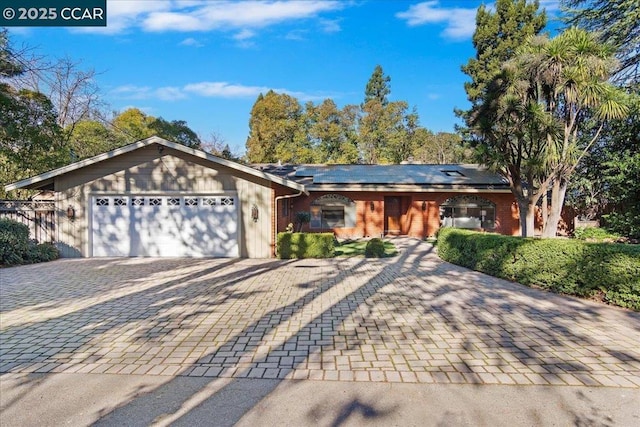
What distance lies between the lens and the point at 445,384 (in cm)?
Answer: 308

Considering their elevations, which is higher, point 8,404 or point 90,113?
point 90,113

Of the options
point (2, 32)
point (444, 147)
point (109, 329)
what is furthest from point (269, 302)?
point (444, 147)

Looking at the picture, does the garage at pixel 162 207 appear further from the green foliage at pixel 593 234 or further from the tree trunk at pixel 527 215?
the green foliage at pixel 593 234

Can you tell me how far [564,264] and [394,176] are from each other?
11.4 meters

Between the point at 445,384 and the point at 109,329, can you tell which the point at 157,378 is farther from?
the point at 445,384

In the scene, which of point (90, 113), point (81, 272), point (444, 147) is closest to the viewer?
point (81, 272)

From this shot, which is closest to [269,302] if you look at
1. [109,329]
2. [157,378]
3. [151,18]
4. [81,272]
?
[109,329]

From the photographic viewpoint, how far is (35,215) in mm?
10539

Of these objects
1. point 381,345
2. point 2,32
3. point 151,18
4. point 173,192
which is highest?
point 2,32

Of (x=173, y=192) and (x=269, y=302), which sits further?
(x=173, y=192)

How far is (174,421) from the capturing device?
256 centimetres

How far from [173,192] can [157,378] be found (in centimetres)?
822

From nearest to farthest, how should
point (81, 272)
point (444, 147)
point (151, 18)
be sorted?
point (81, 272) < point (151, 18) < point (444, 147)

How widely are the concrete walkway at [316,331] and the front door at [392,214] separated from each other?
386 inches
